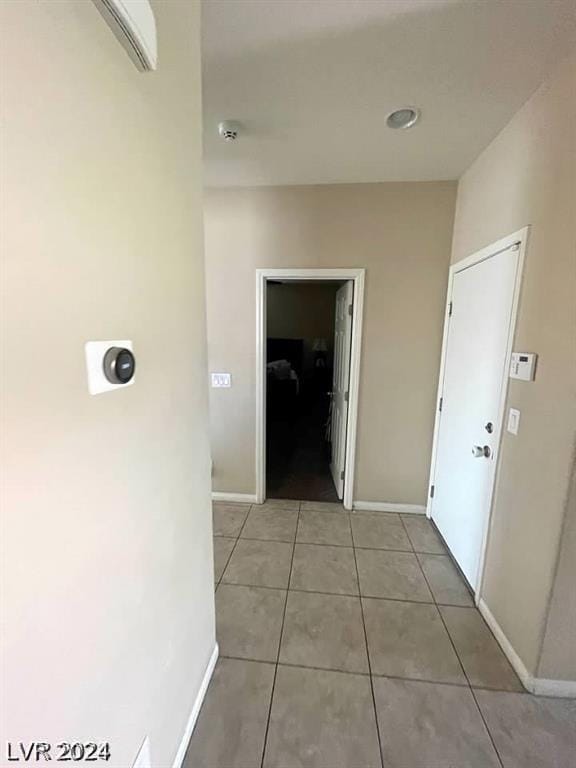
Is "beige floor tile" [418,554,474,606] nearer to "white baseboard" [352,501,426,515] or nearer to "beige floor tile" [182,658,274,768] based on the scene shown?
"white baseboard" [352,501,426,515]

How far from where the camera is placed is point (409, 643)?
5.65 feet

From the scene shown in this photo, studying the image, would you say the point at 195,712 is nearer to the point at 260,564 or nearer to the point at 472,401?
the point at 260,564

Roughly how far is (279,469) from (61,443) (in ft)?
10.7

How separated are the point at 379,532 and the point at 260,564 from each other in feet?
3.24

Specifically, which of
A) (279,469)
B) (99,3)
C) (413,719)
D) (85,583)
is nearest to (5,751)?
(85,583)

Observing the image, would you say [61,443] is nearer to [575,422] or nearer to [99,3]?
[99,3]

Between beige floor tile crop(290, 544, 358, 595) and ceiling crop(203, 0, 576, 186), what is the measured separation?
2.71 metres

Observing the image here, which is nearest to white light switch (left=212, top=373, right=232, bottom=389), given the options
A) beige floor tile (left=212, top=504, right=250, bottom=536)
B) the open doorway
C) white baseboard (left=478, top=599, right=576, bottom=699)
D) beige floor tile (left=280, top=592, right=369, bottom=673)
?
the open doorway

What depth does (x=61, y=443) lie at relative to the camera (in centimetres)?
63

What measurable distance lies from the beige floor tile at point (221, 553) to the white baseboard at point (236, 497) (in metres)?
0.53

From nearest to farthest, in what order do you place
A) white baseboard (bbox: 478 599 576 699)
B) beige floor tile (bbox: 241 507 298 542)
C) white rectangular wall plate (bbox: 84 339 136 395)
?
white rectangular wall plate (bbox: 84 339 136 395)
white baseboard (bbox: 478 599 576 699)
beige floor tile (bbox: 241 507 298 542)

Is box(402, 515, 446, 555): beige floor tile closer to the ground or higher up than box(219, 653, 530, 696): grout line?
higher up

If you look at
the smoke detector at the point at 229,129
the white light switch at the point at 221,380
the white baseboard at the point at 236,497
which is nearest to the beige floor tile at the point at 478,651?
the white baseboard at the point at 236,497

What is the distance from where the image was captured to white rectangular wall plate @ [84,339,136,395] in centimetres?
70
